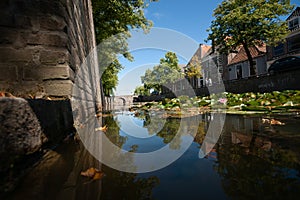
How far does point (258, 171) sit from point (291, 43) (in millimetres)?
25876

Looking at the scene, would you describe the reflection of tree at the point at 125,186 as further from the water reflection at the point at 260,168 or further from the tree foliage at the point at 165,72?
the tree foliage at the point at 165,72

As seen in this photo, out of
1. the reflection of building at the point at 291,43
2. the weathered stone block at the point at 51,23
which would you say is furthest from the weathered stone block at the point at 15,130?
the reflection of building at the point at 291,43

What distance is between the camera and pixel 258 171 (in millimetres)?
802

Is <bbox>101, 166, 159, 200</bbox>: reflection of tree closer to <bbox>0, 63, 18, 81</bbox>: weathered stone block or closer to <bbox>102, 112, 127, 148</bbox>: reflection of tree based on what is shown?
<bbox>102, 112, 127, 148</bbox>: reflection of tree

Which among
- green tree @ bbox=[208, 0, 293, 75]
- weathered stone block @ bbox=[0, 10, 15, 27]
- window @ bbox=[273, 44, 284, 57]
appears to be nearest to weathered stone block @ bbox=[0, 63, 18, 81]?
weathered stone block @ bbox=[0, 10, 15, 27]

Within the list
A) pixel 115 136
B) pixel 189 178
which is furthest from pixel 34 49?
pixel 189 178

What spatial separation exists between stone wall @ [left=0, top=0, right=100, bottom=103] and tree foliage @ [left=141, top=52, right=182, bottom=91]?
38.0m

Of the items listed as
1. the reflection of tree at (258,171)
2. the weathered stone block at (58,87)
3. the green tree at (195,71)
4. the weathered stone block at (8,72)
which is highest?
the green tree at (195,71)

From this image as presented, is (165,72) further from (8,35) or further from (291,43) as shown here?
(8,35)

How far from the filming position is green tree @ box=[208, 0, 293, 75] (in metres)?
16.4

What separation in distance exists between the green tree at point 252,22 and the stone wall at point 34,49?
62.7ft

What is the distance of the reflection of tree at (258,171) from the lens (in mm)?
636

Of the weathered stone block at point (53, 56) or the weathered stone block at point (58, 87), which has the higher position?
the weathered stone block at point (53, 56)

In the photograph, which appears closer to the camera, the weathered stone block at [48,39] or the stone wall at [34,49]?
the stone wall at [34,49]
